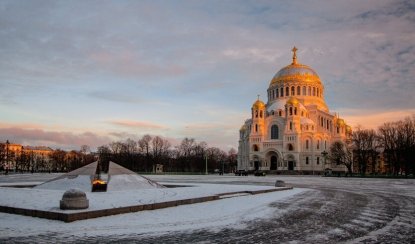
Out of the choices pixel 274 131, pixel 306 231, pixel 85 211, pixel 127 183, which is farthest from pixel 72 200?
pixel 274 131

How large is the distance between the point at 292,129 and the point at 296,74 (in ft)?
56.4

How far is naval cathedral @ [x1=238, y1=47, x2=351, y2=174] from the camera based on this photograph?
3639 inches

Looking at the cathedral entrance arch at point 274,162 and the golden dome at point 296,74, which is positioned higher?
the golden dome at point 296,74

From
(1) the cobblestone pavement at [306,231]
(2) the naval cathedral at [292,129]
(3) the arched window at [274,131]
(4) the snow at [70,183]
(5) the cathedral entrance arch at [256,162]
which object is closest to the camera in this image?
(1) the cobblestone pavement at [306,231]

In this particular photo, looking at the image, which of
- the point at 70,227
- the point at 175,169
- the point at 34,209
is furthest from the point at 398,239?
the point at 175,169

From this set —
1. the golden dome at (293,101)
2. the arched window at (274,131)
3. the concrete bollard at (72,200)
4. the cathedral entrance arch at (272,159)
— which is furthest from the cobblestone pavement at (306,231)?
the arched window at (274,131)

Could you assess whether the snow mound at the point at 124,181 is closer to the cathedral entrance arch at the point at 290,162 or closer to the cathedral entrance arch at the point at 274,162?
the cathedral entrance arch at the point at 290,162

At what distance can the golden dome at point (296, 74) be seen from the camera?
10269 cm

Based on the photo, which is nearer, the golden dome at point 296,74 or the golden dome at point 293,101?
the golden dome at point 293,101

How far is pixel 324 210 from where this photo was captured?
15500 millimetres

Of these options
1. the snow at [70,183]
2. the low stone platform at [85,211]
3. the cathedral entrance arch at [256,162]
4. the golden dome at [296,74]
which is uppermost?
the golden dome at [296,74]

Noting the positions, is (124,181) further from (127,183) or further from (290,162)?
(290,162)

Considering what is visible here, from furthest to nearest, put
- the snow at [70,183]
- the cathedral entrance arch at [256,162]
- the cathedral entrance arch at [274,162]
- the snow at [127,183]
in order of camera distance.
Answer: the cathedral entrance arch at [256,162], the cathedral entrance arch at [274,162], the snow at [70,183], the snow at [127,183]

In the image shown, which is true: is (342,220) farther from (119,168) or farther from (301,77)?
(301,77)
